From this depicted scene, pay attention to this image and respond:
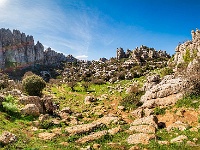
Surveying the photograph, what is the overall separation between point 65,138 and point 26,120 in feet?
30.9

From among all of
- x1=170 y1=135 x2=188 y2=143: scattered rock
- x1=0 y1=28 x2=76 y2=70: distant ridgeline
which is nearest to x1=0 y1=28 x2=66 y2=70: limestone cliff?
x1=0 y1=28 x2=76 y2=70: distant ridgeline

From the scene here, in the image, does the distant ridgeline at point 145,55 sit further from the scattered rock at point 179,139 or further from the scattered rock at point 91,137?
the scattered rock at point 179,139

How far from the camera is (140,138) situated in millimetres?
21719

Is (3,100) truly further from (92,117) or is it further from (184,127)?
(184,127)

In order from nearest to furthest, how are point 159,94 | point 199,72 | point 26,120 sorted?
point 26,120 < point 199,72 < point 159,94

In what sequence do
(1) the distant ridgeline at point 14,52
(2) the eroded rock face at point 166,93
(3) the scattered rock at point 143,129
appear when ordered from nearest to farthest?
(3) the scattered rock at point 143,129 → (2) the eroded rock face at point 166,93 → (1) the distant ridgeline at point 14,52

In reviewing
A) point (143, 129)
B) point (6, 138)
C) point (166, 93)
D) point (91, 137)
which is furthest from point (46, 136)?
point (166, 93)

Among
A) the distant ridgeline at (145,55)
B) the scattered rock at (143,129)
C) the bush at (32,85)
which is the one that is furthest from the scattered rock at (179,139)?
the distant ridgeline at (145,55)

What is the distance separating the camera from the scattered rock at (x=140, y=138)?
2107 cm

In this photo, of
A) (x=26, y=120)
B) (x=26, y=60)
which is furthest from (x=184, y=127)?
(x=26, y=60)

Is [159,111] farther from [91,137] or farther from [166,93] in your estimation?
[91,137]

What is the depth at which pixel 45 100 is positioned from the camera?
40531mm

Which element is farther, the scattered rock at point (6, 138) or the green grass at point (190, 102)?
the green grass at point (190, 102)

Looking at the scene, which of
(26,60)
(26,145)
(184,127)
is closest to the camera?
(26,145)
